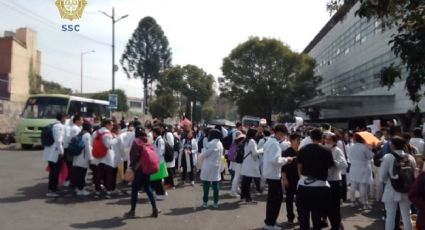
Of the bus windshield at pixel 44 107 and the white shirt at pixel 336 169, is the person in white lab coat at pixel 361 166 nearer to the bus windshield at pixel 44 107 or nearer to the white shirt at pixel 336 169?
the white shirt at pixel 336 169

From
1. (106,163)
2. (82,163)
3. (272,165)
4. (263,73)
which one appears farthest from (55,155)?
(263,73)

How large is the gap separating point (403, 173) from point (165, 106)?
49615mm

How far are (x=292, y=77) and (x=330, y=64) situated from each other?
455 inches

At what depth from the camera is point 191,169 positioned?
15.0 metres

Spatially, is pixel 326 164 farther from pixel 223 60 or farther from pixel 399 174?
pixel 223 60

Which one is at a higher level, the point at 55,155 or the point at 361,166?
the point at 55,155

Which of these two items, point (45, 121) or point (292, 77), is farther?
point (292, 77)

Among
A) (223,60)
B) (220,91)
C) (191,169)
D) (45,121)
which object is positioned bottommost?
(191,169)

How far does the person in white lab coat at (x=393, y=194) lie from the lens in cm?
759

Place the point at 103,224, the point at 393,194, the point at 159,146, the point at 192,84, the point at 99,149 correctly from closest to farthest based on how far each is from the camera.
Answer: the point at 393,194 < the point at 103,224 < the point at 99,149 < the point at 159,146 < the point at 192,84

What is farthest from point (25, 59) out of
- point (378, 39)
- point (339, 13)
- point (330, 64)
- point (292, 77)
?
point (339, 13)

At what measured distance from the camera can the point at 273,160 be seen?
8781 mm

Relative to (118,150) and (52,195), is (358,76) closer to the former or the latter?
(118,150)

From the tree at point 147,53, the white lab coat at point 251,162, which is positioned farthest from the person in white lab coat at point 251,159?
the tree at point 147,53
